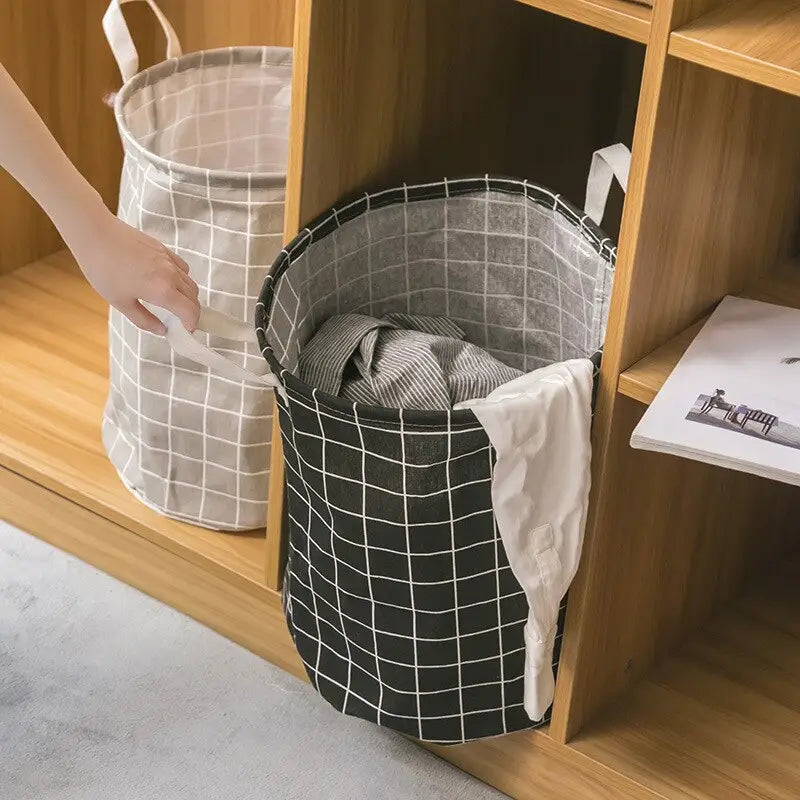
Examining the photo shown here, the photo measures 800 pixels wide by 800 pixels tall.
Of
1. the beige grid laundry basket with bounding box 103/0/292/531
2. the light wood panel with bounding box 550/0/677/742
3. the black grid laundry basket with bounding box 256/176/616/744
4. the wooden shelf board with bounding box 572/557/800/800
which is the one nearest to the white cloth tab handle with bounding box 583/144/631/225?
the black grid laundry basket with bounding box 256/176/616/744

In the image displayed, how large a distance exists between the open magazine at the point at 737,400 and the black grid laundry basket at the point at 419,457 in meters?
0.09

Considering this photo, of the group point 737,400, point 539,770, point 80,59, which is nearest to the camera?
point 737,400

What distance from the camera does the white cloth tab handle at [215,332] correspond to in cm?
107

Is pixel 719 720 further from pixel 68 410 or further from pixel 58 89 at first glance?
pixel 58 89

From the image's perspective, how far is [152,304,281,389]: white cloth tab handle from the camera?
1070mm

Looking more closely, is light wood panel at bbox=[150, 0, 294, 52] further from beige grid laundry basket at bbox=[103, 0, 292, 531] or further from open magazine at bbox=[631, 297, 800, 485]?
open magazine at bbox=[631, 297, 800, 485]

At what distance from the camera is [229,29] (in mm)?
1758

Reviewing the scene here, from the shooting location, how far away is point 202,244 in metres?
1.33

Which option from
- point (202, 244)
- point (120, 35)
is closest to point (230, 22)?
point (120, 35)

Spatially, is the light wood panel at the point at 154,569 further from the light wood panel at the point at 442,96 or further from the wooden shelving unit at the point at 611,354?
the light wood panel at the point at 442,96

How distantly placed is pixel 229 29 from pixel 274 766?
0.99m

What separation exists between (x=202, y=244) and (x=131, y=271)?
0.98 ft

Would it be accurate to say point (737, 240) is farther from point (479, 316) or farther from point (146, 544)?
→ point (146, 544)

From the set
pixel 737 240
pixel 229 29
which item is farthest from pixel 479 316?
pixel 229 29
